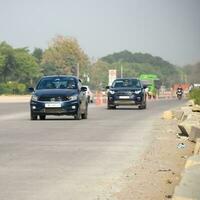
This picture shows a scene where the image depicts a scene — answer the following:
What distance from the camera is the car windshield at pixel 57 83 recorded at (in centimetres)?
2838

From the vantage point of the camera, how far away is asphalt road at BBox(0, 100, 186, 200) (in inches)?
362

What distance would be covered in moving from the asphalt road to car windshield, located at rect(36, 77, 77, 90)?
Result: 6843 millimetres

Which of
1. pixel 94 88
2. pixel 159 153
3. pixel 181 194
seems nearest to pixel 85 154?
pixel 159 153

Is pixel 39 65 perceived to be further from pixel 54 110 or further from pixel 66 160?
pixel 66 160

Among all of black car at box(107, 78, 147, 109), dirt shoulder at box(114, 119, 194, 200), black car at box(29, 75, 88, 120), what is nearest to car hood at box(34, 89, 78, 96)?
black car at box(29, 75, 88, 120)

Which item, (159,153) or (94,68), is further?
(94,68)

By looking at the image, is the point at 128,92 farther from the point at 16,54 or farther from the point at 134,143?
the point at 16,54

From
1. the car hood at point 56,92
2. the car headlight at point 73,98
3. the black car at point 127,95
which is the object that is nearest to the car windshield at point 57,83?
the car hood at point 56,92

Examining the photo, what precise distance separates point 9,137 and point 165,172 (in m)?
7.93

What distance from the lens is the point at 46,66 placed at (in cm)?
11994

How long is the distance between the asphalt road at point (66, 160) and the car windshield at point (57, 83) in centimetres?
684

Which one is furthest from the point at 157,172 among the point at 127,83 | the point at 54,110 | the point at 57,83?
the point at 127,83

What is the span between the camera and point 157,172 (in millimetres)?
11141

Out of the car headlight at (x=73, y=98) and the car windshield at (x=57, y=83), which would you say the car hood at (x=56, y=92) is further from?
the car windshield at (x=57, y=83)
